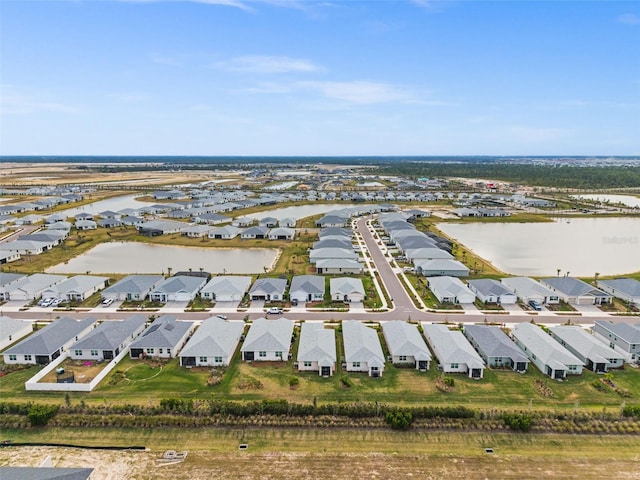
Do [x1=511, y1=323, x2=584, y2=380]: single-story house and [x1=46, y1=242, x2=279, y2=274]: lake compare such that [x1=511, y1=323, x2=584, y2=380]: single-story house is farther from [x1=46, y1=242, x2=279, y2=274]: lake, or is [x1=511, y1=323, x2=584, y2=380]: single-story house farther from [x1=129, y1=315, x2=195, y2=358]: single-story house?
[x1=46, y1=242, x2=279, y2=274]: lake

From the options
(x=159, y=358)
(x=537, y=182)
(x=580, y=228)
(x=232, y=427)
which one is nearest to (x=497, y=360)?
(x=232, y=427)

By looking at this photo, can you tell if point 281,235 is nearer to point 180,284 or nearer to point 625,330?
point 180,284

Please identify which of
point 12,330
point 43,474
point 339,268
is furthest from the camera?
point 339,268

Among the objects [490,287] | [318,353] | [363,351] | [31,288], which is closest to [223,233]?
[31,288]

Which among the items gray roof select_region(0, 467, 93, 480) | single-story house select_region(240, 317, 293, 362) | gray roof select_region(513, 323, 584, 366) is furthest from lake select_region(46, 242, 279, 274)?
gray roof select_region(0, 467, 93, 480)

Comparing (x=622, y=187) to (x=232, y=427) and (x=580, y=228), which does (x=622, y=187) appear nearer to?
(x=580, y=228)

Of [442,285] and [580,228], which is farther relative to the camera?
[580,228]

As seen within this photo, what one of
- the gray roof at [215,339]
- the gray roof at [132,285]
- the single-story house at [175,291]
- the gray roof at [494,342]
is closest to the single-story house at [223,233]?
the gray roof at [132,285]
